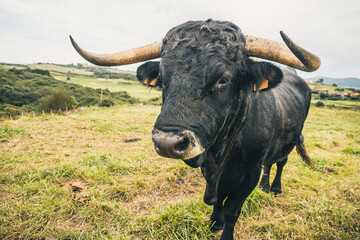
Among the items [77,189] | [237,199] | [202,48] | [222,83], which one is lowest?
[77,189]

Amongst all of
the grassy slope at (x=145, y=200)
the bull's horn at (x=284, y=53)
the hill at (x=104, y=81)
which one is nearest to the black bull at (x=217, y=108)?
the bull's horn at (x=284, y=53)

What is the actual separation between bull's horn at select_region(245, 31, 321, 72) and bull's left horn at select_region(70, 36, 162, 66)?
1062mm

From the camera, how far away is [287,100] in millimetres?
3357

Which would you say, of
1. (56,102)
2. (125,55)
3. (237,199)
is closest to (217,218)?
(237,199)

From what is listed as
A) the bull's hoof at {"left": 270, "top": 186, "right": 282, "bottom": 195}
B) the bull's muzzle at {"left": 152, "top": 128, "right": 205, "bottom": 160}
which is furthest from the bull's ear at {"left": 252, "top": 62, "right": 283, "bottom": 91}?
the bull's hoof at {"left": 270, "top": 186, "right": 282, "bottom": 195}

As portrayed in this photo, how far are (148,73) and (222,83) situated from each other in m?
1.15

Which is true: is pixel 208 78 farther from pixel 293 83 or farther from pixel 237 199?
pixel 293 83

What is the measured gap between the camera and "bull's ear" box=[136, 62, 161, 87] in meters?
2.45

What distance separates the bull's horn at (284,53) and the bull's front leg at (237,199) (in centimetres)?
132

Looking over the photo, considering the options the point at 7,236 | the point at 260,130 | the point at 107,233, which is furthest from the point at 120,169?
the point at 260,130

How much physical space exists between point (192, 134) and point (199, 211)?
6.44 feet

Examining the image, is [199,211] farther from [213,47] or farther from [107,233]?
[213,47]

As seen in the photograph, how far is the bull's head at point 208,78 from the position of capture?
1452mm

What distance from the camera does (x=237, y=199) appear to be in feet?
8.26
